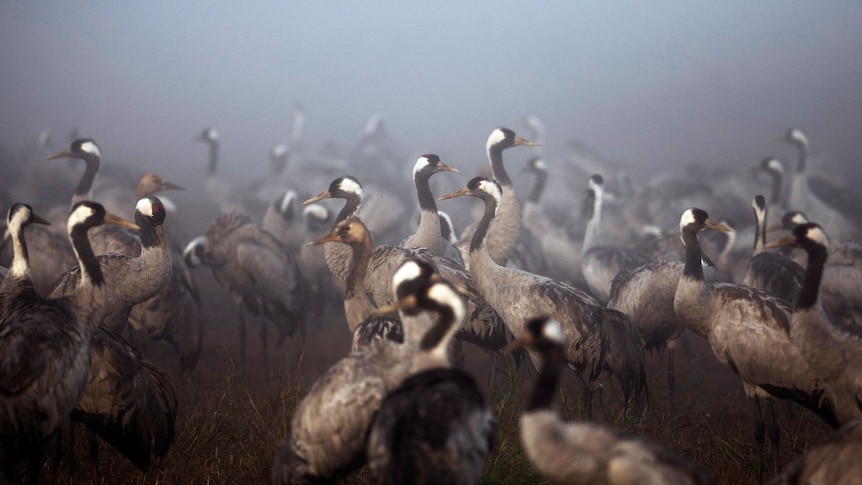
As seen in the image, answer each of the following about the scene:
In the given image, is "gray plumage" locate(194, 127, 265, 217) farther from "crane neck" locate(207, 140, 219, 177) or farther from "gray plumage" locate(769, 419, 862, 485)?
"gray plumage" locate(769, 419, 862, 485)

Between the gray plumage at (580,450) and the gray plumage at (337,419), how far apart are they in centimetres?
80

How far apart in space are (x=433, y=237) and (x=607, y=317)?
1977mm

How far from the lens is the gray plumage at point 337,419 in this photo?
11.2 ft

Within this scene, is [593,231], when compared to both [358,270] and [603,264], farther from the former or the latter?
[358,270]

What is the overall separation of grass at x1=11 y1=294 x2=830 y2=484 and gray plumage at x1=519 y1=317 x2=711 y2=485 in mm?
1380

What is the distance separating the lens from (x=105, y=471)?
181 inches

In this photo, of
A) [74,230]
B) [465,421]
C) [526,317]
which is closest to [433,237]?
[526,317]

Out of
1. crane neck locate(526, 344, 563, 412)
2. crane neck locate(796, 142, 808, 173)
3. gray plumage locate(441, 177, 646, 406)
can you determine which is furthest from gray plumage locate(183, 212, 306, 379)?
crane neck locate(796, 142, 808, 173)

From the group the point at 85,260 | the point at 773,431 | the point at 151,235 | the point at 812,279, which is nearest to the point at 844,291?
the point at 773,431

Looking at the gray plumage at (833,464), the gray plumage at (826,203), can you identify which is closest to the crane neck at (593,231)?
the gray plumage at (826,203)

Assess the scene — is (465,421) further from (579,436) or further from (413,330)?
(413,330)

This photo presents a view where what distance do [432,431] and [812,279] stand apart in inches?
100

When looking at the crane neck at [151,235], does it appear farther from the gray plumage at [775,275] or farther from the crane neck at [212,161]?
the crane neck at [212,161]

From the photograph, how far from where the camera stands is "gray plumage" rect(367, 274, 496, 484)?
9.46 ft
